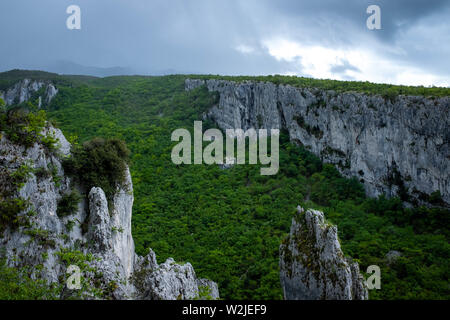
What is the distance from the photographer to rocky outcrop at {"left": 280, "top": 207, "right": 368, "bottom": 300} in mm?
14008

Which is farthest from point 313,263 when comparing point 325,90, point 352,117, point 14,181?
point 325,90

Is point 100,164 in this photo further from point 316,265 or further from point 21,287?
point 316,265

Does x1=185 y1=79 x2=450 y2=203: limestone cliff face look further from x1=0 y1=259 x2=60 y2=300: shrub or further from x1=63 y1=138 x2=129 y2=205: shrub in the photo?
x1=0 y1=259 x2=60 y2=300: shrub

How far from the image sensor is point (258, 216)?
1118 inches

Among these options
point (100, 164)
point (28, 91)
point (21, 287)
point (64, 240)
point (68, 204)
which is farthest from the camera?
point (28, 91)

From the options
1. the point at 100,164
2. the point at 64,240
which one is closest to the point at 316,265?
the point at 100,164

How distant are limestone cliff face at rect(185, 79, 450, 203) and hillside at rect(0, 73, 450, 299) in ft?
3.90

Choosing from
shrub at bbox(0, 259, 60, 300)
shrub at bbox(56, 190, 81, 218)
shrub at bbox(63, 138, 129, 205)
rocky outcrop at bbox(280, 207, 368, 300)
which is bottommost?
rocky outcrop at bbox(280, 207, 368, 300)

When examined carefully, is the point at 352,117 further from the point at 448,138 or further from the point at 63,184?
the point at 63,184

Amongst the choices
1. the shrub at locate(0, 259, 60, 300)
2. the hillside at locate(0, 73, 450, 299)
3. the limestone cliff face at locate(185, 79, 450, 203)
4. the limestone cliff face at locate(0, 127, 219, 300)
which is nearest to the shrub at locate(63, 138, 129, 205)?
the limestone cliff face at locate(0, 127, 219, 300)

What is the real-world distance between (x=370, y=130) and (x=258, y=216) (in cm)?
1391

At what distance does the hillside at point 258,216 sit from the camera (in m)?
20.9

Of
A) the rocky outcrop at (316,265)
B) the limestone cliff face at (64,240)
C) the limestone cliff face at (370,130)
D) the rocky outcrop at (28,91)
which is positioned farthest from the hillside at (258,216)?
the rocky outcrop at (28,91)
